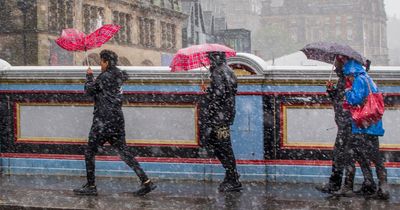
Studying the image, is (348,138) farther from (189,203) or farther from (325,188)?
(189,203)

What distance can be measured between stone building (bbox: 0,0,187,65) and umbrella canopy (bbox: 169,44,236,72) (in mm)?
27622

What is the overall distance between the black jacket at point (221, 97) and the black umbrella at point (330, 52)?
1032mm

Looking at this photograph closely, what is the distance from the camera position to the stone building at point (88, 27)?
35812mm

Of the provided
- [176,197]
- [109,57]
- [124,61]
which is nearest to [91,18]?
[124,61]

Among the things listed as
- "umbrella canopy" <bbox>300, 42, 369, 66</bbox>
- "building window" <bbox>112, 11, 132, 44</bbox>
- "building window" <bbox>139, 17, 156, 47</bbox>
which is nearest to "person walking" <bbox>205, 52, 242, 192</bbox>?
"umbrella canopy" <bbox>300, 42, 369, 66</bbox>

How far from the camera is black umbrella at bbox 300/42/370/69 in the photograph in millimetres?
7801

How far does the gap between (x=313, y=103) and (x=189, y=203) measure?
8.43 ft

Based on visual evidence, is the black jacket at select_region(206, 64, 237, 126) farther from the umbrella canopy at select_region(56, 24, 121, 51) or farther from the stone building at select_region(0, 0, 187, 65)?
the stone building at select_region(0, 0, 187, 65)

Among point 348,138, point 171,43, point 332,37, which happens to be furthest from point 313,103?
point 332,37

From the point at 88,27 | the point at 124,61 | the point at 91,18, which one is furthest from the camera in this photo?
the point at 124,61

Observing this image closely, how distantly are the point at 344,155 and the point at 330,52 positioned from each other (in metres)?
1.28

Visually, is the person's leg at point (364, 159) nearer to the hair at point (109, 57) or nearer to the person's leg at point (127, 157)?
the person's leg at point (127, 157)

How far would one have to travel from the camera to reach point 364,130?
7.91m

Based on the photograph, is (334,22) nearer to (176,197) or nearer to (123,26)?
(123,26)
